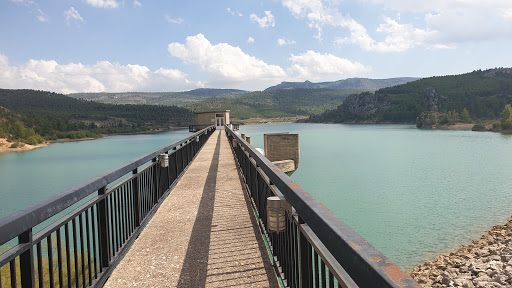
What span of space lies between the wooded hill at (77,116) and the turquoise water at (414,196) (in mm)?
90729

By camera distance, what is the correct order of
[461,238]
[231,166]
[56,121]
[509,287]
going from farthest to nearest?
1. [56,121]
2. [461,238]
3. [231,166]
4. [509,287]

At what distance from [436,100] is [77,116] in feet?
456

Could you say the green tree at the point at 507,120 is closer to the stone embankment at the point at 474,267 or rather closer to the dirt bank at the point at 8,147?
the stone embankment at the point at 474,267

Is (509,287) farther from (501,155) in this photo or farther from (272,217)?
(501,155)

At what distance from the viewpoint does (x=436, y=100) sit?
150 metres

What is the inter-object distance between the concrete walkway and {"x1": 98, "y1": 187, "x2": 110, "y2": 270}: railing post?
23cm

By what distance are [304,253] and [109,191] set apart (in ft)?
7.85

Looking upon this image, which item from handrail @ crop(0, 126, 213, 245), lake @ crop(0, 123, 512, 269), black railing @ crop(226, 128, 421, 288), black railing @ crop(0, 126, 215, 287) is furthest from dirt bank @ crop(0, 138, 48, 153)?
black railing @ crop(226, 128, 421, 288)

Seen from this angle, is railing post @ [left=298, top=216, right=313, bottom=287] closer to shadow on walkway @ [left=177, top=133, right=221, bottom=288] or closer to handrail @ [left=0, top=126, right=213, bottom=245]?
shadow on walkway @ [left=177, top=133, right=221, bottom=288]

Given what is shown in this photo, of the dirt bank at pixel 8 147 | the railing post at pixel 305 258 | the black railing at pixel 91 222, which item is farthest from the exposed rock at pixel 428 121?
the railing post at pixel 305 258

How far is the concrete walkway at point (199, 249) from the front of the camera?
12.8 feet

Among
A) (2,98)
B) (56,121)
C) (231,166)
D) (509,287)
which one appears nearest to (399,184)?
(509,287)

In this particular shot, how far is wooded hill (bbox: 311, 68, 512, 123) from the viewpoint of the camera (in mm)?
139750

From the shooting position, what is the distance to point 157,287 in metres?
3.72
